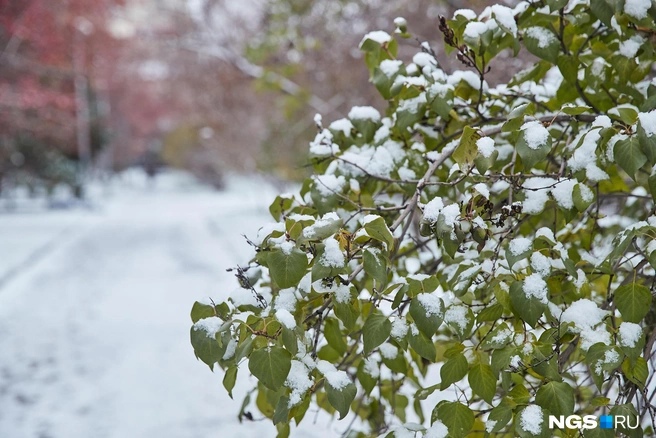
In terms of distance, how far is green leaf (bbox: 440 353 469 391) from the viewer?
136 centimetres

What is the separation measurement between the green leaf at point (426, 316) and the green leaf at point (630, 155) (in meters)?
0.50

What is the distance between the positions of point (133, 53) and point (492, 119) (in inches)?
685

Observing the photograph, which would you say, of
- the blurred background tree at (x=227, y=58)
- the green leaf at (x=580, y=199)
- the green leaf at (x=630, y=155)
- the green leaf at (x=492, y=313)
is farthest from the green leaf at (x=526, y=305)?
the blurred background tree at (x=227, y=58)

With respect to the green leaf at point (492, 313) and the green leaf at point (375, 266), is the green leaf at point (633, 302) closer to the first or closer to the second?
the green leaf at point (492, 313)

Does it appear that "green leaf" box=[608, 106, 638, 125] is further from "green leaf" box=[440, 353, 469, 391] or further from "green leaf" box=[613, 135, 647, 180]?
"green leaf" box=[440, 353, 469, 391]

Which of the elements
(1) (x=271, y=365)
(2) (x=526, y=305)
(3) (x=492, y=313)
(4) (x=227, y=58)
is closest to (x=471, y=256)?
(3) (x=492, y=313)

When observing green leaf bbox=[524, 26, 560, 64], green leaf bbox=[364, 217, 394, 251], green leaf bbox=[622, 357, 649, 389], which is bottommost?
green leaf bbox=[622, 357, 649, 389]

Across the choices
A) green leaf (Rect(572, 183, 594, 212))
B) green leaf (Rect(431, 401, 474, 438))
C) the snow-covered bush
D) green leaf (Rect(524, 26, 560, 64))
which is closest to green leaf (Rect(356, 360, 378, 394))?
the snow-covered bush

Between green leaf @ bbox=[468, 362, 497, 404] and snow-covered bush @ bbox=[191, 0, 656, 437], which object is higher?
snow-covered bush @ bbox=[191, 0, 656, 437]

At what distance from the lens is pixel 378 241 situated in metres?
1.37

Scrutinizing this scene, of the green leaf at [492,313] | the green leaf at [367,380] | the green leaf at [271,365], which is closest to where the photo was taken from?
the green leaf at [271,365]

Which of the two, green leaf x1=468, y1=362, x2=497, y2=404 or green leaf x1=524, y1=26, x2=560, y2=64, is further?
green leaf x1=524, y1=26, x2=560, y2=64

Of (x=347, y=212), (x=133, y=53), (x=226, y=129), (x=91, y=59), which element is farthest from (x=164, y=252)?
(x=347, y=212)

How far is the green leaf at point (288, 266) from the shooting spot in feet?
4.09
